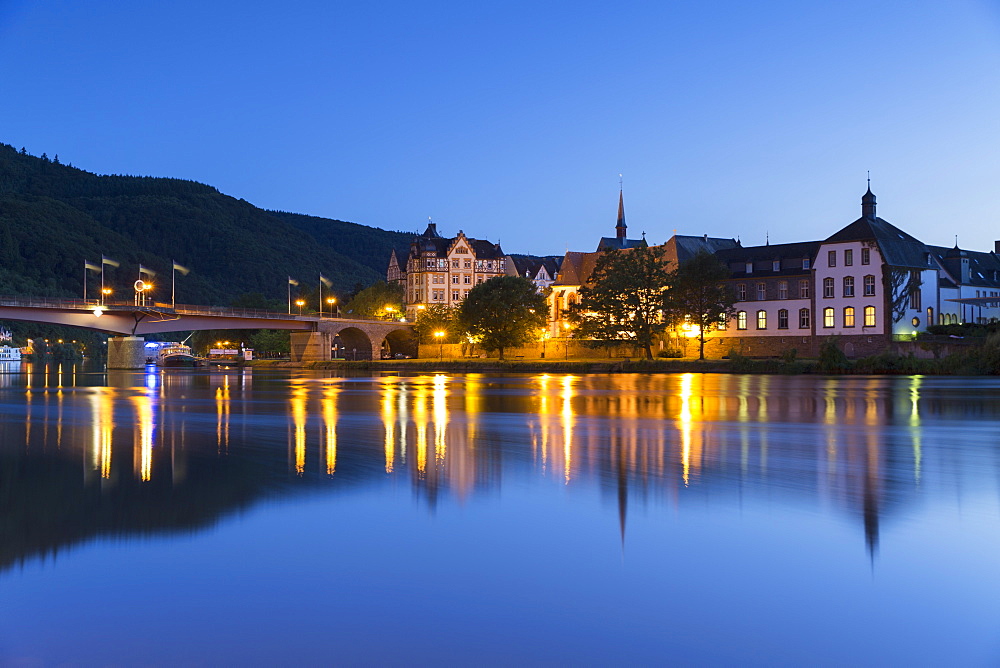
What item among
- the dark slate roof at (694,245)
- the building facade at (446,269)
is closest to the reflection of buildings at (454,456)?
the dark slate roof at (694,245)

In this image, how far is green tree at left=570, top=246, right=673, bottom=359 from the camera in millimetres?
88688

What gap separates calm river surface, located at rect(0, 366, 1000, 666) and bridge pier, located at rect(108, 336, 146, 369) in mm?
95662

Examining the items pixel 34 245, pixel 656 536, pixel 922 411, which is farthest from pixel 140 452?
pixel 34 245

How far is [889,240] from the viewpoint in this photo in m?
86.5

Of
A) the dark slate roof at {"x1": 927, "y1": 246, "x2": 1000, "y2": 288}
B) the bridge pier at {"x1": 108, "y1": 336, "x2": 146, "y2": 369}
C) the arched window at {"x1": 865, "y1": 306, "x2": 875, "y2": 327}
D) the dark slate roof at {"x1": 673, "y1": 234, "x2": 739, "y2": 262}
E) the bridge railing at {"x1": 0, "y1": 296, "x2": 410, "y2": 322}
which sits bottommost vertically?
the bridge pier at {"x1": 108, "y1": 336, "x2": 146, "y2": 369}

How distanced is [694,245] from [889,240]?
98.1ft

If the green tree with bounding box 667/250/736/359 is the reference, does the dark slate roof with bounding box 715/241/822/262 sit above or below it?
above

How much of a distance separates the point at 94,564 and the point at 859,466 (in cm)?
1255

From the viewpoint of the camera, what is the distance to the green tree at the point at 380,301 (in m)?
158

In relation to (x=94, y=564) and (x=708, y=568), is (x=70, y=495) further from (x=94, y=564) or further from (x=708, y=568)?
(x=708, y=568)

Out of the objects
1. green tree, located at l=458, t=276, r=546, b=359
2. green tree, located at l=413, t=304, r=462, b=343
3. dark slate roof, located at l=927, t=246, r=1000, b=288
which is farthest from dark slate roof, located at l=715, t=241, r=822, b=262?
green tree, located at l=413, t=304, r=462, b=343

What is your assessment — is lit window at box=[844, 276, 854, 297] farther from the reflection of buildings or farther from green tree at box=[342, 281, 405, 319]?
green tree at box=[342, 281, 405, 319]

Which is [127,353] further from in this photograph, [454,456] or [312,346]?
→ [454,456]

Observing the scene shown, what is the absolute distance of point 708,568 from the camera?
365 inches
